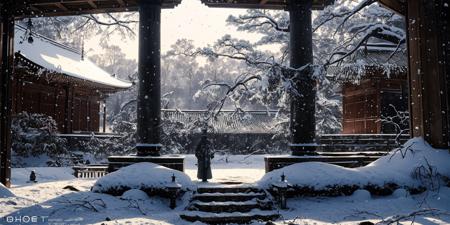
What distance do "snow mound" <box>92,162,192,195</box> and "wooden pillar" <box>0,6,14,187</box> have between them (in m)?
2.67

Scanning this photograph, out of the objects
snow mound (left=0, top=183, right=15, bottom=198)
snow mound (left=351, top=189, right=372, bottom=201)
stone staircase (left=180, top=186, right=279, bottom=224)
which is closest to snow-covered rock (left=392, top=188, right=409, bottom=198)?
snow mound (left=351, top=189, right=372, bottom=201)

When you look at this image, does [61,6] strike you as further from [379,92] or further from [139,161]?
[379,92]

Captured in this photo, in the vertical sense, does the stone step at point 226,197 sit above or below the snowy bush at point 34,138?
below

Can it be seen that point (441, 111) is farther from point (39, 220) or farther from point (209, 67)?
point (209, 67)

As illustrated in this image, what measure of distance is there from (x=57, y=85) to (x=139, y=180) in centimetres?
A: 1617

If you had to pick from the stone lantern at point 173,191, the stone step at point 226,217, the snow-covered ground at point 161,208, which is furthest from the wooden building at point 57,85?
the stone step at point 226,217

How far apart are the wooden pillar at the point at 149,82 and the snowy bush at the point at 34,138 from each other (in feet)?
29.9

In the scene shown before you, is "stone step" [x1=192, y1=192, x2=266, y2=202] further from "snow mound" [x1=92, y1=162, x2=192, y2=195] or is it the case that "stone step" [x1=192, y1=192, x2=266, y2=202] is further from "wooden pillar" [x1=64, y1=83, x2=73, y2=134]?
"wooden pillar" [x1=64, y1=83, x2=73, y2=134]

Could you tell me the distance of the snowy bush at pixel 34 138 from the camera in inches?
707

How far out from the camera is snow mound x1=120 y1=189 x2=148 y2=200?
387 inches

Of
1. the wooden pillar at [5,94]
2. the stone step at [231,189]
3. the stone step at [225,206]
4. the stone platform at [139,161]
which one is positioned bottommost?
the stone step at [225,206]

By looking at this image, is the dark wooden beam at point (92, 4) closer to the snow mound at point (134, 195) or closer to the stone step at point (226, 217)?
the snow mound at point (134, 195)

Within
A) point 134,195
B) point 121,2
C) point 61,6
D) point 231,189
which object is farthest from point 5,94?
point 231,189

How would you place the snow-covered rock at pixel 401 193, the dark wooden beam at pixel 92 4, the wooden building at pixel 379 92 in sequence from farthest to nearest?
the wooden building at pixel 379 92 → the dark wooden beam at pixel 92 4 → the snow-covered rock at pixel 401 193
